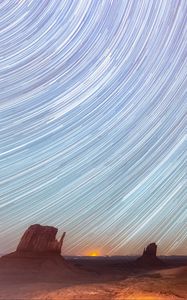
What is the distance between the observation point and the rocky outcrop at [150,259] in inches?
4227

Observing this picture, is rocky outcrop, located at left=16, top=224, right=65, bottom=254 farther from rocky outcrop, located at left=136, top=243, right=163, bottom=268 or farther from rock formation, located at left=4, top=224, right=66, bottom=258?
rocky outcrop, located at left=136, top=243, right=163, bottom=268

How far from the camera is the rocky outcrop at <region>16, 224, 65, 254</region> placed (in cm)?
6725

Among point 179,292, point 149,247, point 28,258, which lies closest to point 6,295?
point 179,292

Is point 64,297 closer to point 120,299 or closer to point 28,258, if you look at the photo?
point 120,299

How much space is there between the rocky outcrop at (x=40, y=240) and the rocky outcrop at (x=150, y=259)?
4060cm

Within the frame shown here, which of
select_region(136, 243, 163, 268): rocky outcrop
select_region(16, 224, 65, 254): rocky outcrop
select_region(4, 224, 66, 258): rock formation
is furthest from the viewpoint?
select_region(136, 243, 163, 268): rocky outcrop

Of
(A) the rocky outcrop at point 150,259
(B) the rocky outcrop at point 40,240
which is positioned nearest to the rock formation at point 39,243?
(B) the rocky outcrop at point 40,240

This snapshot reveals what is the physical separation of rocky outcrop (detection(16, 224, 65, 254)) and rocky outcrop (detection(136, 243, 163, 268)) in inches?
1599

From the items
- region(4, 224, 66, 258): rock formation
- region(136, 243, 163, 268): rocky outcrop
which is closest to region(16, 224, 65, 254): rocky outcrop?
region(4, 224, 66, 258): rock formation

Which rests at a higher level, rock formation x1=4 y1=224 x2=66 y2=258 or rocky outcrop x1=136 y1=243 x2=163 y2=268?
rock formation x1=4 y1=224 x2=66 y2=258

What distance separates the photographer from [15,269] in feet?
176

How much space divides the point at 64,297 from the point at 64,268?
31925mm

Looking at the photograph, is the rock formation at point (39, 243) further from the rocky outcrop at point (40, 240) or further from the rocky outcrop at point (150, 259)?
the rocky outcrop at point (150, 259)

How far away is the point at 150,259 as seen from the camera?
11050 cm
